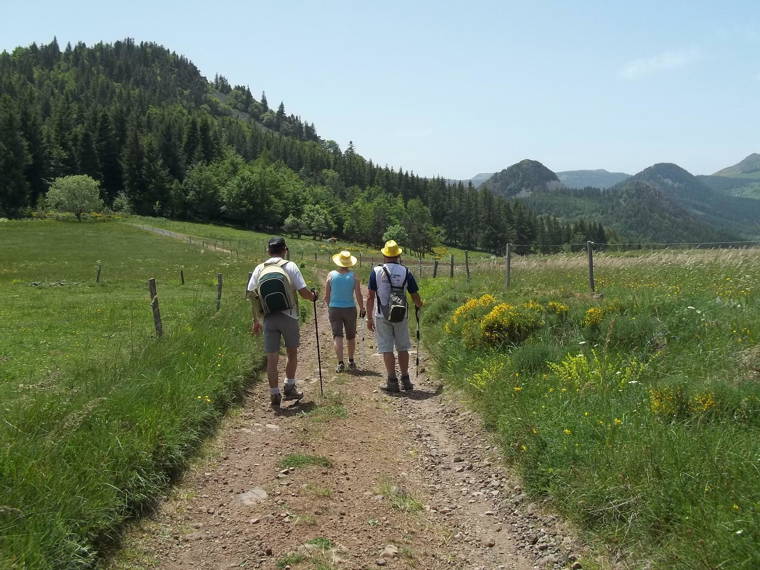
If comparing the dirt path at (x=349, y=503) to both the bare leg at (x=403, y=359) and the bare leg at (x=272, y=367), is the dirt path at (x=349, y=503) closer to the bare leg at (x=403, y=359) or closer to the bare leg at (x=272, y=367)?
the bare leg at (x=272, y=367)

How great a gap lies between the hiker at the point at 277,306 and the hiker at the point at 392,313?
1.44 m

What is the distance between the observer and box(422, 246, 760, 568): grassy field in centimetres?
376

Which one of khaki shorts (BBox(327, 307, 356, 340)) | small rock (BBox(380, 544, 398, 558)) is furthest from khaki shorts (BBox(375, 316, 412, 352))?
small rock (BBox(380, 544, 398, 558))

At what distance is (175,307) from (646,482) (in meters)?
18.0

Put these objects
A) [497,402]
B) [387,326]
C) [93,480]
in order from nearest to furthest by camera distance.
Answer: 1. [93,480]
2. [497,402]
3. [387,326]

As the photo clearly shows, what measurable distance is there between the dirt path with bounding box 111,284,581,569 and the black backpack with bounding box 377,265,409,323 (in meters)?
1.81

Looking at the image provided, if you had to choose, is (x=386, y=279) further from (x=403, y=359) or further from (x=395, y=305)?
(x=403, y=359)

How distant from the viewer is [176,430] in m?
5.66

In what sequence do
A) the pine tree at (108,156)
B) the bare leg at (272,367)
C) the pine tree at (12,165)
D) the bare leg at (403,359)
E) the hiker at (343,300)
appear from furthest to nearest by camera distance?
the pine tree at (108,156)
the pine tree at (12,165)
the hiker at (343,300)
the bare leg at (403,359)
the bare leg at (272,367)

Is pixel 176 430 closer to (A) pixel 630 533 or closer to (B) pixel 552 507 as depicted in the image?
(B) pixel 552 507

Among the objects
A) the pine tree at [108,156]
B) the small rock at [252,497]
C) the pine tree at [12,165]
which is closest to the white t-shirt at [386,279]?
the small rock at [252,497]

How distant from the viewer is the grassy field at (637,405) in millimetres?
3764

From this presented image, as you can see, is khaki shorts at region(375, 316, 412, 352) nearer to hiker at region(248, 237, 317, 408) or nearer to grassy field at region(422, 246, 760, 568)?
grassy field at region(422, 246, 760, 568)

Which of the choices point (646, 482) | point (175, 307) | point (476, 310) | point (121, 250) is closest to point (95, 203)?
point (121, 250)
